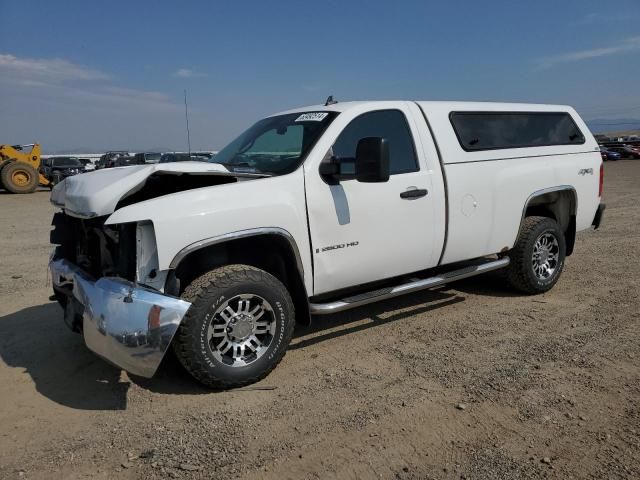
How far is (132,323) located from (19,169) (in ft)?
72.5

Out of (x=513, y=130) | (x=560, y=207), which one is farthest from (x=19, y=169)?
(x=560, y=207)

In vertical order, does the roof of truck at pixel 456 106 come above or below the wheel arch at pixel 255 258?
above

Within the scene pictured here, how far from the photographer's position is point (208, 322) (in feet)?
11.0

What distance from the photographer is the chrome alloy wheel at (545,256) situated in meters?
5.50

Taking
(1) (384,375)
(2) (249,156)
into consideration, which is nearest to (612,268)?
(1) (384,375)

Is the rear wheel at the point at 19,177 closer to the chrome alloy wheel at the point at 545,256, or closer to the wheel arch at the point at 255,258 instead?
the wheel arch at the point at 255,258

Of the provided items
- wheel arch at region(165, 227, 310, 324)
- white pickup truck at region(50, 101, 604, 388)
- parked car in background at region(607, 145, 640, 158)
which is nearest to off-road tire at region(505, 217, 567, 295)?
white pickup truck at region(50, 101, 604, 388)

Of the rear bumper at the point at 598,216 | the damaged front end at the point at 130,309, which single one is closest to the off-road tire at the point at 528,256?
the rear bumper at the point at 598,216

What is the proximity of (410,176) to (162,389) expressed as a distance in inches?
99.7

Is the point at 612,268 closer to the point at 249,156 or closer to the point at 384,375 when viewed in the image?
the point at 384,375

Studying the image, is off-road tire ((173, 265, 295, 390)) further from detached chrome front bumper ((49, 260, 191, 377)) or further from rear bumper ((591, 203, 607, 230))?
rear bumper ((591, 203, 607, 230))

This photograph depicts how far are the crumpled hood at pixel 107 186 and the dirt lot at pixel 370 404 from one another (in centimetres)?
128

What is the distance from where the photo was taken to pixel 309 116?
4359 mm

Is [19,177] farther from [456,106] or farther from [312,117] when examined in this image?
[456,106]
